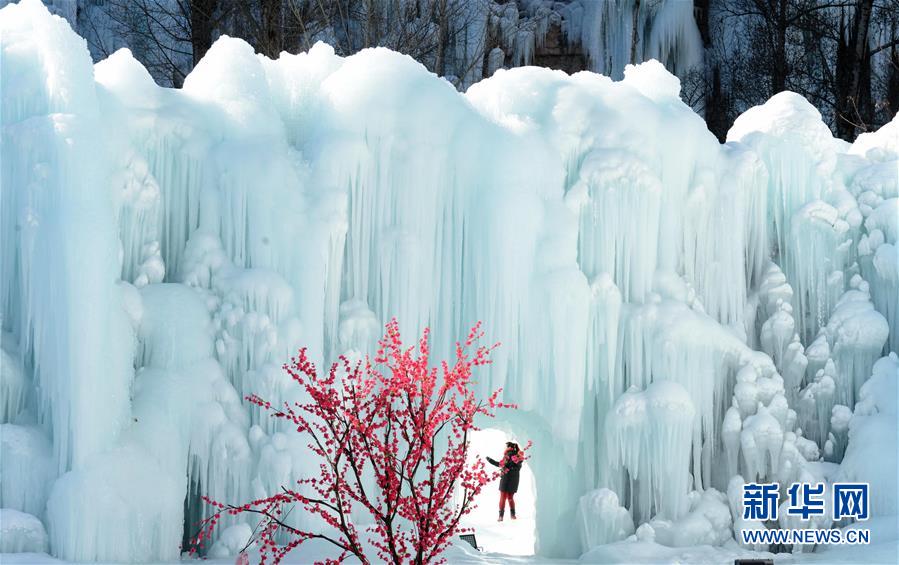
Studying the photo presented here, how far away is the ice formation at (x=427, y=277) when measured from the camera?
542 cm

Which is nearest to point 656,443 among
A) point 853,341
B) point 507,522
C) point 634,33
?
point 853,341

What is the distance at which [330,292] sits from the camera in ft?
20.5

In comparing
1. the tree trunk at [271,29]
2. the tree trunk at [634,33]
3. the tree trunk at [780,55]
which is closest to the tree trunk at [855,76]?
the tree trunk at [780,55]

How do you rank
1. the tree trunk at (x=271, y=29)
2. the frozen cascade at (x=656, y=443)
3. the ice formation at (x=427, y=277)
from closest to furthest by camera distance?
the ice formation at (x=427, y=277)
the frozen cascade at (x=656, y=443)
the tree trunk at (x=271, y=29)

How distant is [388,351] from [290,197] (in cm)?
111

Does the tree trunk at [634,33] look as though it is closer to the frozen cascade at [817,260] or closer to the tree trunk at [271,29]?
the tree trunk at [271,29]

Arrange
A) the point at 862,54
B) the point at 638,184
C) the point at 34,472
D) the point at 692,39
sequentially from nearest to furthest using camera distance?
1. the point at 34,472
2. the point at 638,184
3. the point at 862,54
4. the point at 692,39

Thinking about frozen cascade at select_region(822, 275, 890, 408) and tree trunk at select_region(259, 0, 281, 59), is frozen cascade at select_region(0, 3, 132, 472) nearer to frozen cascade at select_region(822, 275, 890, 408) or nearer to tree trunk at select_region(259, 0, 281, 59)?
frozen cascade at select_region(822, 275, 890, 408)

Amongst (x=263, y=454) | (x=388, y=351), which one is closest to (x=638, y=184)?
(x=388, y=351)

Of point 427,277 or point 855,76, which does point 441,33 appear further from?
point 427,277

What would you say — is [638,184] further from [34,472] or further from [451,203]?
[34,472]

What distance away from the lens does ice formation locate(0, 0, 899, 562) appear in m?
5.42

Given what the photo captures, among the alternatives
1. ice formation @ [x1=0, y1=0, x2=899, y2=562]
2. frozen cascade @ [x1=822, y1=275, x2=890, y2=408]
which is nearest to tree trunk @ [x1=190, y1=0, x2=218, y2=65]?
ice formation @ [x1=0, y1=0, x2=899, y2=562]

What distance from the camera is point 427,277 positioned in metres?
6.45
